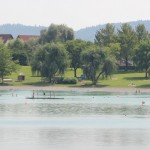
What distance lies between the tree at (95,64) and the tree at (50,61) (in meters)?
5.73

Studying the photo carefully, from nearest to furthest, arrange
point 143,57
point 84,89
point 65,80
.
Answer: point 84,89 < point 65,80 < point 143,57

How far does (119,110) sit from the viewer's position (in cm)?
10506

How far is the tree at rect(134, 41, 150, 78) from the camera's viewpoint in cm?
17625

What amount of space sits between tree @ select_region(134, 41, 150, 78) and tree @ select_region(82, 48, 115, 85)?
1280cm

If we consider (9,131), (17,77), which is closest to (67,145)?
(9,131)

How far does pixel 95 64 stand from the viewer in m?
166

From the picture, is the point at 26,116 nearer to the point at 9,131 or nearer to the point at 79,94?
the point at 9,131

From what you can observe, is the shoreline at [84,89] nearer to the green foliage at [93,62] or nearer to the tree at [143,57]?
the green foliage at [93,62]

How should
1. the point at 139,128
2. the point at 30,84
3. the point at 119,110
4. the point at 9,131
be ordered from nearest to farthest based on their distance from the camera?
the point at 9,131 < the point at 139,128 < the point at 119,110 < the point at 30,84

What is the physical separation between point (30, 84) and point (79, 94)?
2343cm

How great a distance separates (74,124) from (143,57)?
9683cm

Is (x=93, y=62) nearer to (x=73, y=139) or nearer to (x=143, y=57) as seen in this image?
(x=143, y=57)

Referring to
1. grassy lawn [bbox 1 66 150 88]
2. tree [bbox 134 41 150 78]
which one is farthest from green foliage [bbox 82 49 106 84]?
tree [bbox 134 41 150 78]

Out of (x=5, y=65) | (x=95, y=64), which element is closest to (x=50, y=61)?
(x=95, y=64)
